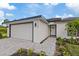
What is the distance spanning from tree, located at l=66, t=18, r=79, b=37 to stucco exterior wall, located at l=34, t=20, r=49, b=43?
1.38 meters

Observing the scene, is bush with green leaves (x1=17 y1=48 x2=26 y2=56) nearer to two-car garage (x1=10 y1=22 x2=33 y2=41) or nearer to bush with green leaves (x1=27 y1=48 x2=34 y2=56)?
bush with green leaves (x1=27 y1=48 x2=34 y2=56)

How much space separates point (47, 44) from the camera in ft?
27.5

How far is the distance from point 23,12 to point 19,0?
642 millimetres

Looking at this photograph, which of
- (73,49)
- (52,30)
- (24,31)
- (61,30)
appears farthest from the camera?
(24,31)

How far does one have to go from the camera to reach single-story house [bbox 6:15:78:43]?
8414 millimetres

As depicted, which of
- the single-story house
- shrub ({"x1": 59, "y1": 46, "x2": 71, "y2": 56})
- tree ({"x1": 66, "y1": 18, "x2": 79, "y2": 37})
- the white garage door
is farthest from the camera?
the white garage door

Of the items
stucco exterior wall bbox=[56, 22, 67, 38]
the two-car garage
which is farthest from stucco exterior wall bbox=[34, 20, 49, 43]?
stucco exterior wall bbox=[56, 22, 67, 38]

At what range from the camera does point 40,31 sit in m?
10.0

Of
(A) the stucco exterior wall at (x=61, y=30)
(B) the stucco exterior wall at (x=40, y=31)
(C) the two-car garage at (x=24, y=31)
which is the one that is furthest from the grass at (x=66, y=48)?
(C) the two-car garage at (x=24, y=31)

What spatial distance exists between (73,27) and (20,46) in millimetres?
2794

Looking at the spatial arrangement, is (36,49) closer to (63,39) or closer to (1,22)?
(63,39)

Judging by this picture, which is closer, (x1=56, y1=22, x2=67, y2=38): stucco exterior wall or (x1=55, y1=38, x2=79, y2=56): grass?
(x1=55, y1=38, x2=79, y2=56): grass

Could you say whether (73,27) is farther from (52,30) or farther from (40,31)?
(40,31)

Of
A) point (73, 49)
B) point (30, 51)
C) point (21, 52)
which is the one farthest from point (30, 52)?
point (73, 49)
